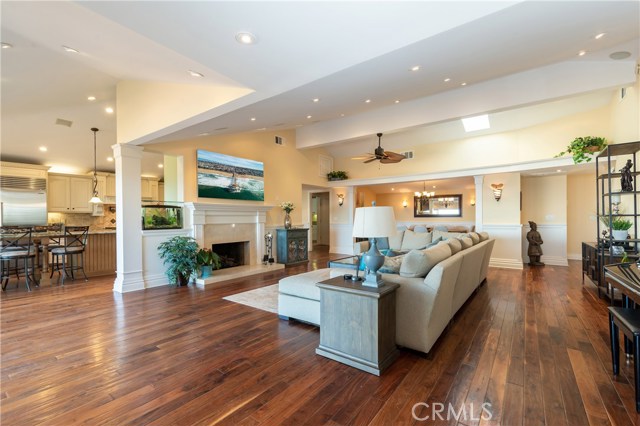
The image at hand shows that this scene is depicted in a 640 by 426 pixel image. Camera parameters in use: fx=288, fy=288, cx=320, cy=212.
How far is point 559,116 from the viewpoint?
631 centimetres

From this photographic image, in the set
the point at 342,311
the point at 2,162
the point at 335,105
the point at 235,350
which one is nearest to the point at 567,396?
the point at 342,311

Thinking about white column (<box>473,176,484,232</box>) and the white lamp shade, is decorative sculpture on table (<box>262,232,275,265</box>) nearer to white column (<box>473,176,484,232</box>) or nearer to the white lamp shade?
the white lamp shade

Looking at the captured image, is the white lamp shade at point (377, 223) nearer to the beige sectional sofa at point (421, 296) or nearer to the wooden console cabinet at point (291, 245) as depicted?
the beige sectional sofa at point (421, 296)

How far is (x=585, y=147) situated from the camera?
5.51 metres

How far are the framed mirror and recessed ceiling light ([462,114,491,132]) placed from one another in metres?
4.32

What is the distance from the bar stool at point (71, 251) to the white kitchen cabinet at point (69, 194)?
1.79 m

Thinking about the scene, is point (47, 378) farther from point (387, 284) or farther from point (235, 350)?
point (387, 284)

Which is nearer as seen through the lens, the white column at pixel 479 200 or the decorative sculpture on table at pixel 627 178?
the decorative sculpture on table at pixel 627 178

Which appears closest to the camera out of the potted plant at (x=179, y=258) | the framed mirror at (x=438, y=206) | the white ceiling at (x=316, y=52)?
the white ceiling at (x=316, y=52)

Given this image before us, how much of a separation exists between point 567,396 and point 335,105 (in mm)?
3697

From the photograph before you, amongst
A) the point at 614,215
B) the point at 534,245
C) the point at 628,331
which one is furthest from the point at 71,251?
the point at 534,245

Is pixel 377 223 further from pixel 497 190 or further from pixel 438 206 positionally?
pixel 438 206

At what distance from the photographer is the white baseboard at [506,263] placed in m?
6.93

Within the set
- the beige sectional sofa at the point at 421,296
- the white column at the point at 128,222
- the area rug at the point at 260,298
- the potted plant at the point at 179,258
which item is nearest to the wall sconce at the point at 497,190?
the beige sectional sofa at the point at 421,296
